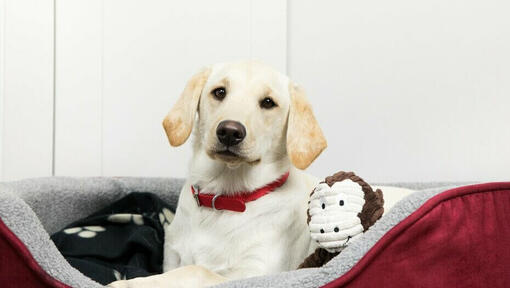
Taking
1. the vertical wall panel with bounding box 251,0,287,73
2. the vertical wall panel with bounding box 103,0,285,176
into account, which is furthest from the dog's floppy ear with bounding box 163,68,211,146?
the vertical wall panel with bounding box 251,0,287,73

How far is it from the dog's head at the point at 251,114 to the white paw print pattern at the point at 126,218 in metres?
0.55

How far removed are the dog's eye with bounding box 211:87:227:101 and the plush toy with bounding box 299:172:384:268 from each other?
0.47 metres

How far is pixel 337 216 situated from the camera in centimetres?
150

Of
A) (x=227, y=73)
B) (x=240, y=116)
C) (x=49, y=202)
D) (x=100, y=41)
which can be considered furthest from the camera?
(x=100, y=41)

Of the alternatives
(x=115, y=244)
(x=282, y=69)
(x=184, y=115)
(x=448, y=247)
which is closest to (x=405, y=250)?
(x=448, y=247)

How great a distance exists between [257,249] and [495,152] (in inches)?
62.1

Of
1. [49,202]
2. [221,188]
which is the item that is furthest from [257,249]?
[49,202]

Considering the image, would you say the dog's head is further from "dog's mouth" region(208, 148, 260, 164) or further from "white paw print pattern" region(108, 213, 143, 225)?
"white paw print pattern" region(108, 213, 143, 225)

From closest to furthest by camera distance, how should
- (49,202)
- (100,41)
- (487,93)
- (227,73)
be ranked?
(227,73), (49,202), (487,93), (100,41)

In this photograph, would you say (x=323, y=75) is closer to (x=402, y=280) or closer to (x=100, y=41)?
(x=100, y=41)

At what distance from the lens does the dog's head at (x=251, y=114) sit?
1747 millimetres

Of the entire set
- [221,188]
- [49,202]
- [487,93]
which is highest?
[487,93]

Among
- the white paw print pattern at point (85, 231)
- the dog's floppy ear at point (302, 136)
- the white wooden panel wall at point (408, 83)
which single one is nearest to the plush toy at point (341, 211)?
the dog's floppy ear at point (302, 136)

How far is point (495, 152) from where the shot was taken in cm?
287
